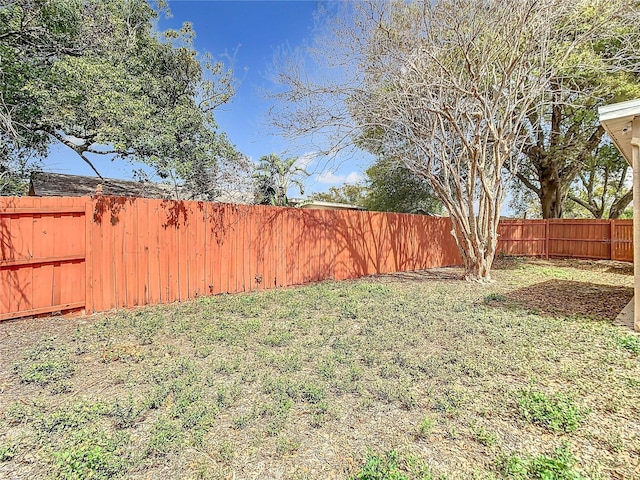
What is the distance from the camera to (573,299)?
5.41 metres

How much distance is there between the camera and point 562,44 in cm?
652

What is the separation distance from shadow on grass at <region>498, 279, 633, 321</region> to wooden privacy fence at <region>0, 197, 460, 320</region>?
3564 mm

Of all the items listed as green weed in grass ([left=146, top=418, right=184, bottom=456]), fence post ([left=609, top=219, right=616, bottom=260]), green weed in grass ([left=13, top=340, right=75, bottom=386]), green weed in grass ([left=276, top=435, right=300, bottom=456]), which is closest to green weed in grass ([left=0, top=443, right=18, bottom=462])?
green weed in grass ([left=146, top=418, right=184, bottom=456])

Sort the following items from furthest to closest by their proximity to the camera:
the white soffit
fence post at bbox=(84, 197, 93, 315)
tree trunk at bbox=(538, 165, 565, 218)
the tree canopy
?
the tree canopy, tree trunk at bbox=(538, 165, 565, 218), fence post at bbox=(84, 197, 93, 315), the white soffit

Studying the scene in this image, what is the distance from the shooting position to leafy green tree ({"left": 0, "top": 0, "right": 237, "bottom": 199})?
22.9 ft

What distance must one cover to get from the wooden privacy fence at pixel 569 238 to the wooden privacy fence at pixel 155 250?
25.6 ft

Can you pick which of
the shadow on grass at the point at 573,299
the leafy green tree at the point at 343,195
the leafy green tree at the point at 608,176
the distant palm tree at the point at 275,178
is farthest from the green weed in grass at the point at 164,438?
the leafy green tree at the point at 343,195

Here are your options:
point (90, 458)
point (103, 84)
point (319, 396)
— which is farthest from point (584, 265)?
point (103, 84)

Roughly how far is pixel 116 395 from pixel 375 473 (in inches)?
76.7

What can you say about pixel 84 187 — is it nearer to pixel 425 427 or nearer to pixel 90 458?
pixel 90 458

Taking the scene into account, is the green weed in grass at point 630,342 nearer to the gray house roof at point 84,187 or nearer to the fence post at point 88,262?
the fence post at point 88,262

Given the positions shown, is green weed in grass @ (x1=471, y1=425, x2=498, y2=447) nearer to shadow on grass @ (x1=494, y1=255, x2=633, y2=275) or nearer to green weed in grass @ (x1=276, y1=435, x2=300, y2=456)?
green weed in grass @ (x1=276, y1=435, x2=300, y2=456)

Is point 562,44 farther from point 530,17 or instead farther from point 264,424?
point 264,424

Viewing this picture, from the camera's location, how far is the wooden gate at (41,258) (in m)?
3.78
